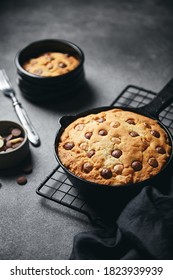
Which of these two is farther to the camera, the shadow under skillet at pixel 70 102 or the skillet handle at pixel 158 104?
the shadow under skillet at pixel 70 102

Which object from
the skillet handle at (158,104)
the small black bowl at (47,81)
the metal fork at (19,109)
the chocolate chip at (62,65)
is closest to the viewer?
the skillet handle at (158,104)

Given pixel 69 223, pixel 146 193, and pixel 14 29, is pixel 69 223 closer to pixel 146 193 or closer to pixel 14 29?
pixel 146 193

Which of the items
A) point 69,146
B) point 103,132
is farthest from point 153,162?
point 69,146

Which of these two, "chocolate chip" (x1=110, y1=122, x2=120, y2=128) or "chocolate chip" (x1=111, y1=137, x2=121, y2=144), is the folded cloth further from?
"chocolate chip" (x1=110, y1=122, x2=120, y2=128)

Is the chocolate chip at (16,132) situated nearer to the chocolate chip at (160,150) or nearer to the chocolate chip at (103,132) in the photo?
the chocolate chip at (103,132)

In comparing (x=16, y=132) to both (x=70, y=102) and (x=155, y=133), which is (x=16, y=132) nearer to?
(x=70, y=102)

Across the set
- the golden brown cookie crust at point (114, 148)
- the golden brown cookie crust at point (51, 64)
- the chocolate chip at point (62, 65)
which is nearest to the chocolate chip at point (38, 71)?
the golden brown cookie crust at point (51, 64)

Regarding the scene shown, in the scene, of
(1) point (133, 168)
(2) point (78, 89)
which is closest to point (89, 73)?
(2) point (78, 89)
